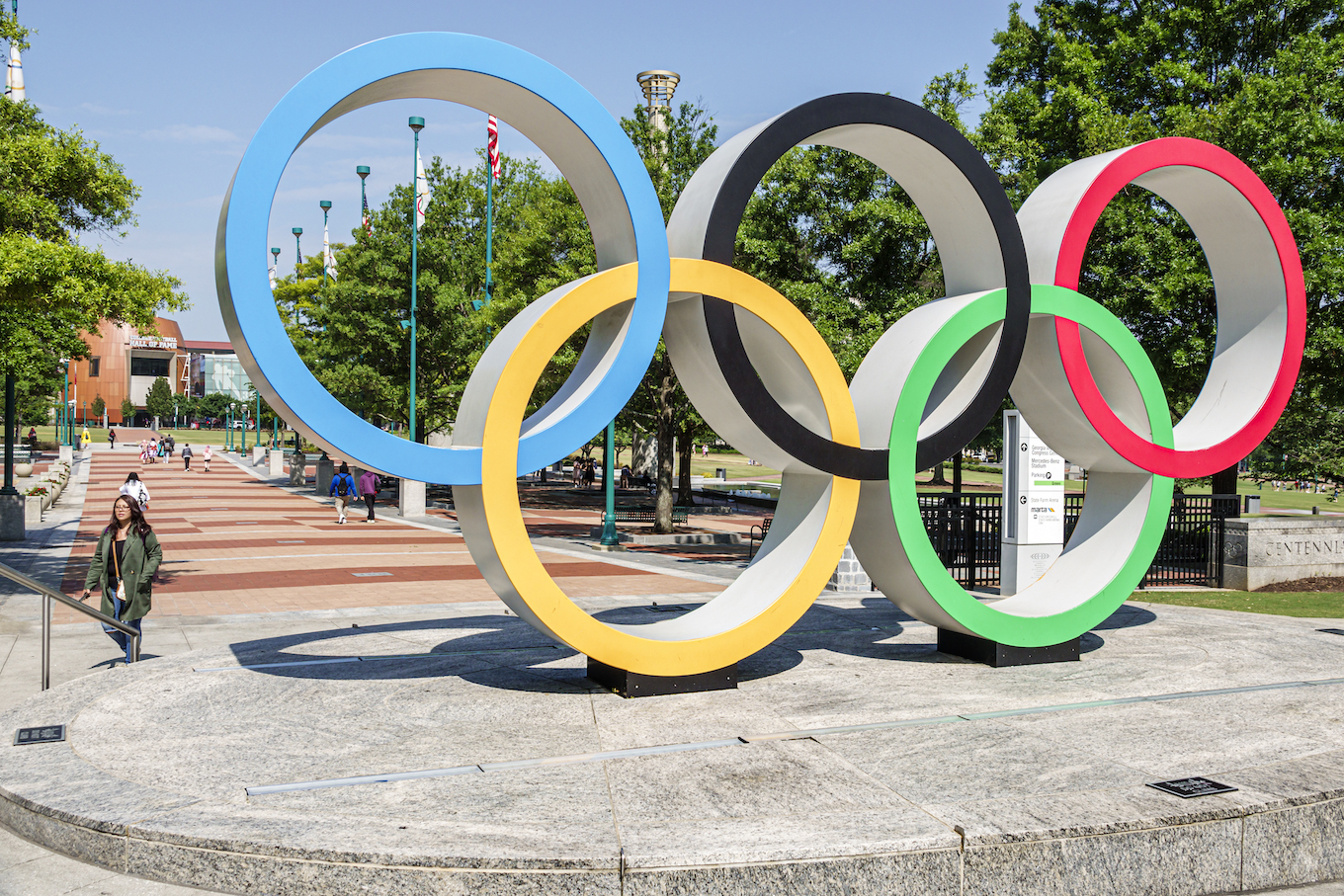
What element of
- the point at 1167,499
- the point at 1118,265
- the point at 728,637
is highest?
the point at 1118,265

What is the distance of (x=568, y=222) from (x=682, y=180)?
135 inches

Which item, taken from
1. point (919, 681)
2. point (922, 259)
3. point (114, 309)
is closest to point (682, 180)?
point (922, 259)

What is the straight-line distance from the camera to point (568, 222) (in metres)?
26.6

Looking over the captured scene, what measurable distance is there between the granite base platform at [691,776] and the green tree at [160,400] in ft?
435

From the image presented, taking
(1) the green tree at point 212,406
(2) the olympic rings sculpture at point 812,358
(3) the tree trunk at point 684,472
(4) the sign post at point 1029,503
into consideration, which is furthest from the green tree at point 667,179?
(1) the green tree at point 212,406

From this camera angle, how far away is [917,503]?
8.88 m

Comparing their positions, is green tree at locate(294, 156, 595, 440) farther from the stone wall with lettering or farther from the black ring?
the black ring

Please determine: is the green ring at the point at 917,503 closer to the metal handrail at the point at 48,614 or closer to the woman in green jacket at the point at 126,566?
the metal handrail at the point at 48,614

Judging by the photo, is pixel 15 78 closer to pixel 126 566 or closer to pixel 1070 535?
pixel 126 566

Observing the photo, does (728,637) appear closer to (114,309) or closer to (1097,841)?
(1097,841)

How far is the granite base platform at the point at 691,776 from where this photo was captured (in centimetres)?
529

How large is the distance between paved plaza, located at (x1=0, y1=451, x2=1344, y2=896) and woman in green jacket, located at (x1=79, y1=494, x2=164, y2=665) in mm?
819

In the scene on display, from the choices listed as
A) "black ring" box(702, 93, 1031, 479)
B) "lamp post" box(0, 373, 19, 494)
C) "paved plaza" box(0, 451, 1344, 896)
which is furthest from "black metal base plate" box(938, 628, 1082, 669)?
"lamp post" box(0, 373, 19, 494)

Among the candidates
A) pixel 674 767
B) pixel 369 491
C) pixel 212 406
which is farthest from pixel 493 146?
pixel 212 406
